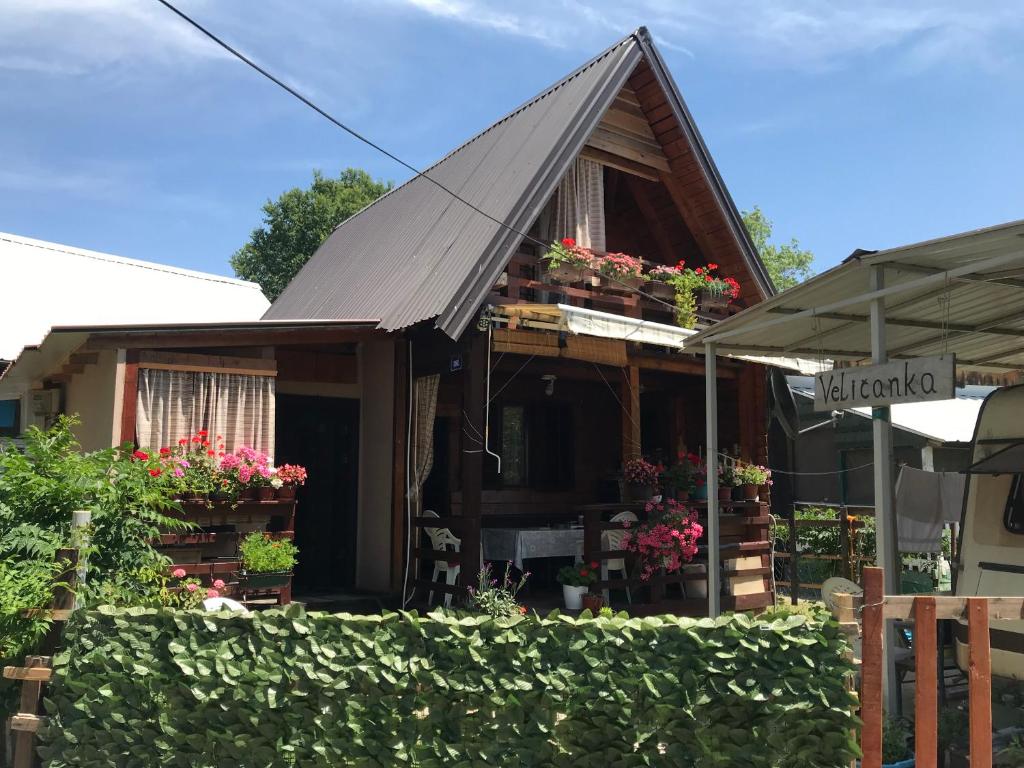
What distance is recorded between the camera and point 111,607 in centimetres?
521

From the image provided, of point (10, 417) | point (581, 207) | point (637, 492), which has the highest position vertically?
point (581, 207)

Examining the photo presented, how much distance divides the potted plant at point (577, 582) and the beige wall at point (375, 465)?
2.16m

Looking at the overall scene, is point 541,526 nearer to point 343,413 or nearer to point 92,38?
point 343,413

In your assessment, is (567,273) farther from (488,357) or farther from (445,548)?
(445,548)

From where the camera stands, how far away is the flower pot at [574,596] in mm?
10203

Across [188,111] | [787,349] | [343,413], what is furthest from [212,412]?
[188,111]

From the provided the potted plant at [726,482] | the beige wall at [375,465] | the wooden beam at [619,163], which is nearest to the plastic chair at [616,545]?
the potted plant at [726,482]

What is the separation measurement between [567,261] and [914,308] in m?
4.16

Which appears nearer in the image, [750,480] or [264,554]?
[264,554]

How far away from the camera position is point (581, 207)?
11.7 m

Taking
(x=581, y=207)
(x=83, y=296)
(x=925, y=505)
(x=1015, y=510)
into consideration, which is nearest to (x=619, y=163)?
(x=581, y=207)

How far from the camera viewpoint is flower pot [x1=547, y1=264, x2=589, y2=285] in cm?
1052

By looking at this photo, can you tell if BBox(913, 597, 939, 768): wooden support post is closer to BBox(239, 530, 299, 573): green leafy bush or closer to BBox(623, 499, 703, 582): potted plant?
BBox(239, 530, 299, 573): green leafy bush

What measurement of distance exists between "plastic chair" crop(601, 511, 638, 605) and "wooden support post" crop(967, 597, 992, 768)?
6.56 m
